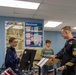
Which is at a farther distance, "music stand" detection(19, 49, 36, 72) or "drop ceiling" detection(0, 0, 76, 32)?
"drop ceiling" detection(0, 0, 76, 32)

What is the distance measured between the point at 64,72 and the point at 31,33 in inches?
126

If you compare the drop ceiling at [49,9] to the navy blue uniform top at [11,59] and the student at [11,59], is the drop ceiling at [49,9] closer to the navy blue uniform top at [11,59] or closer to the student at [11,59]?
the student at [11,59]

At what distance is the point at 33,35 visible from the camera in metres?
6.20

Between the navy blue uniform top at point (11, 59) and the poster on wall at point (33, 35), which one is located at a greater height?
the poster on wall at point (33, 35)

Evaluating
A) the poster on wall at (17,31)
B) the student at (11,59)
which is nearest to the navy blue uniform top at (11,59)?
the student at (11,59)

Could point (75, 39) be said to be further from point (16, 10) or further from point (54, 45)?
point (54, 45)

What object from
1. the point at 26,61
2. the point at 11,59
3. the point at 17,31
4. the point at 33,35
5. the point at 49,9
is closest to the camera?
the point at 26,61

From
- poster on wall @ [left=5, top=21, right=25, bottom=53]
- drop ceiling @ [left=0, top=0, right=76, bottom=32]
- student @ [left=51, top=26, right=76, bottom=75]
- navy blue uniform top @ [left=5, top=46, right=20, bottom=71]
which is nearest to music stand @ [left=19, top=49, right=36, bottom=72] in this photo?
navy blue uniform top @ [left=5, top=46, right=20, bottom=71]

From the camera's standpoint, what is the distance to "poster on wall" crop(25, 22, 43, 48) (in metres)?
6.12

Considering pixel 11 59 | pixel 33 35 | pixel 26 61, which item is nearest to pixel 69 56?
pixel 26 61

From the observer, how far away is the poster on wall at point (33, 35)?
20.1 feet

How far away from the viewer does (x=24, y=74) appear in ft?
12.8

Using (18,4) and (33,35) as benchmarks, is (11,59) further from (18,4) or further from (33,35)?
(33,35)

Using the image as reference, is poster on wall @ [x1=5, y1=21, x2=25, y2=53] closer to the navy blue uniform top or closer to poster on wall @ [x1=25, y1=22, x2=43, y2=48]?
poster on wall @ [x1=25, y1=22, x2=43, y2=48]
